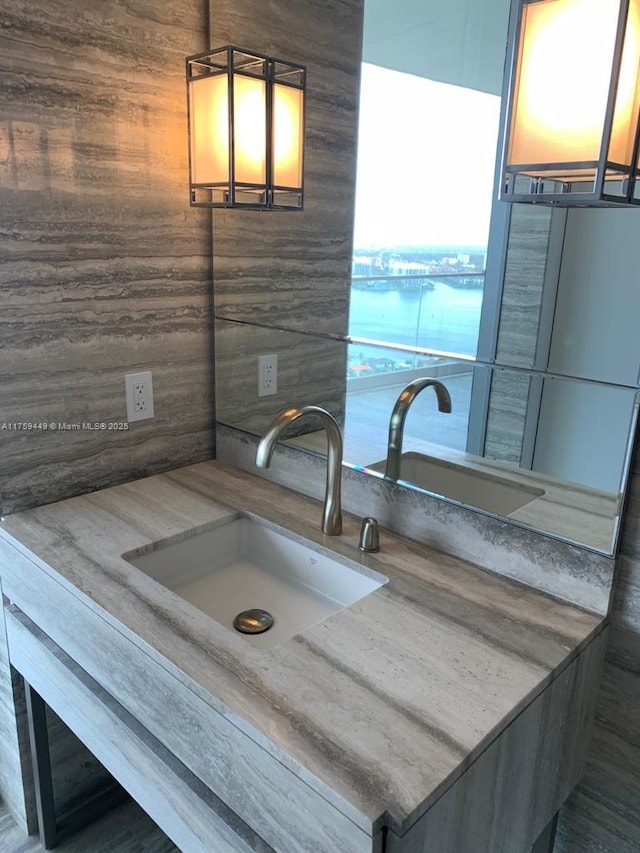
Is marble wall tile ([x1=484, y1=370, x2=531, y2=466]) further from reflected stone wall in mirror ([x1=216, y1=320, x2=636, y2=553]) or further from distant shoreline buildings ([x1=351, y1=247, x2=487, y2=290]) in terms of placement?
distant shoreline buildings ([x1=351, y1=247, x2=487, y2=290])

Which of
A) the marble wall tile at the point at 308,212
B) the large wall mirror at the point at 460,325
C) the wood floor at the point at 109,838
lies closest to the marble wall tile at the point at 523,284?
the large wall mirror at the point at 460,325

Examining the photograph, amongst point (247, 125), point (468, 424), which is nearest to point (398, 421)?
point (468, 424)

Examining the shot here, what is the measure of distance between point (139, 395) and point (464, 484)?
2.85ft

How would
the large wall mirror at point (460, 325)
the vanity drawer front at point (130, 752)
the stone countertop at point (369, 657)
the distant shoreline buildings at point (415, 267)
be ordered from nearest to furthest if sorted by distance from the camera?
the stone countertop at point (369, 657)
the vanity drawer front at point (130, 752)
the large wall mirror at point (460, 325)
the distant shoreline buildings at point (415, 267)

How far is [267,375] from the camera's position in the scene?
Answer: 1.76 meters

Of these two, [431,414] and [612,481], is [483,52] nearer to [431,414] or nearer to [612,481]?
[431,414]

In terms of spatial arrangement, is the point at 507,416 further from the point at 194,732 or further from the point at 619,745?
the point at 194,732

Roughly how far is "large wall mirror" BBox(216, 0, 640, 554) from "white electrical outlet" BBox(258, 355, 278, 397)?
0.02 meters

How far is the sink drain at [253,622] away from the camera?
131 centimetres

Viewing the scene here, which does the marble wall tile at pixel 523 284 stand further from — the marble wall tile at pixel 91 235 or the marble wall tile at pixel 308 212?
the marble wall tile at pixel 91 235

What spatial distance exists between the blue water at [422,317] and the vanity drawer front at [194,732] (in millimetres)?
808

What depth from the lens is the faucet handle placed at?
1328 mm

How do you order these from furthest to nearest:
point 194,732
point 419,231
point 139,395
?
point 139,395
point 419,231
point 194,732

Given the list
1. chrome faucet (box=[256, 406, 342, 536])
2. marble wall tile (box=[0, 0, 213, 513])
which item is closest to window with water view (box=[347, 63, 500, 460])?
chrome faucet (box=[256, 406, 342, 536])
